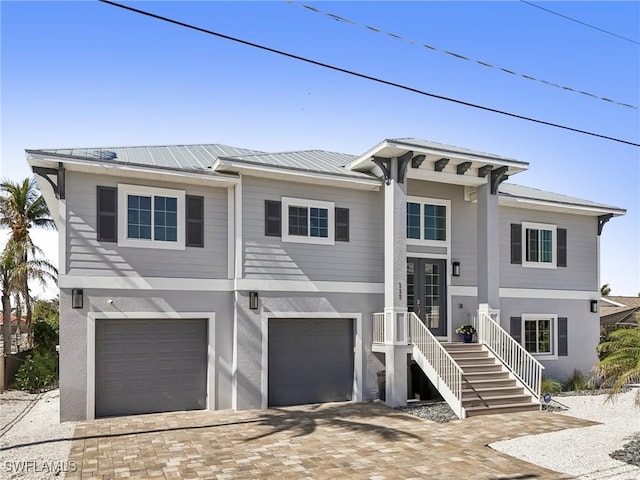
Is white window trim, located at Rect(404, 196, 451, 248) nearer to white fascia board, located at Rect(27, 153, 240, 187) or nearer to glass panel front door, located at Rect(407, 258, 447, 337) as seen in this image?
glass panel front door, located at Rect(407, 258, 447, 337)

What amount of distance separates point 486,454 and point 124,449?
19.0 feet

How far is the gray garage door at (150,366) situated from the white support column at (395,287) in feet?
13.9

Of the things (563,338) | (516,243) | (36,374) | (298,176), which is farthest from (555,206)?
(36,374)

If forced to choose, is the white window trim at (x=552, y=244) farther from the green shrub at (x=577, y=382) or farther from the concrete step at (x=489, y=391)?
the concrete step at (x=489, y=391)

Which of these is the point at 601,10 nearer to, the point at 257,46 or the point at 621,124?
the point at 621,124

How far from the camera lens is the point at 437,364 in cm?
1225

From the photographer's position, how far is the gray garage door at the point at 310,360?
508 inches

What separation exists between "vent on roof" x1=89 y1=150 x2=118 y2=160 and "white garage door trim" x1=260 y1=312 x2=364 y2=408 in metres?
4.76

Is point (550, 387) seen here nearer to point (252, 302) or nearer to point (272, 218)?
point (252, 302)

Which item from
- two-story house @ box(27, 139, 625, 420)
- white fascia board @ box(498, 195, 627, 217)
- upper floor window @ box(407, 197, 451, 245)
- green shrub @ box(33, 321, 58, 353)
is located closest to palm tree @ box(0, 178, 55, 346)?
green shrub @ box(33, 321, 58, 353)

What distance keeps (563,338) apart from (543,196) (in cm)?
427

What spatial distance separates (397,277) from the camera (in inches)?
515

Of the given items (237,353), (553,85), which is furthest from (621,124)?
(237,353)

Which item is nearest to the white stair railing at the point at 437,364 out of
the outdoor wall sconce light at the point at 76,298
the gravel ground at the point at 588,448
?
the gravel ground at the point at 588,448
